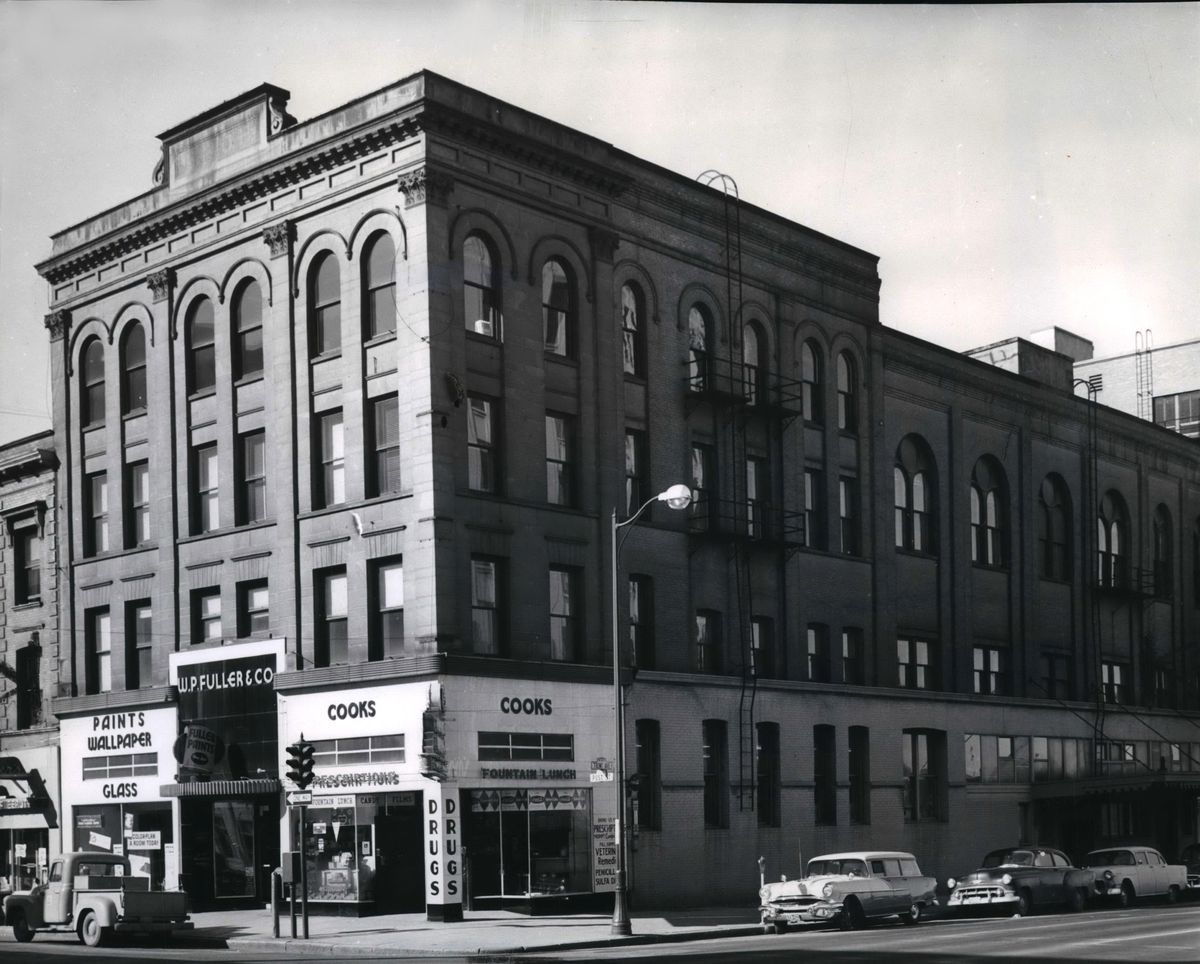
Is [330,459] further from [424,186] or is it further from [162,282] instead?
→ [162,282]

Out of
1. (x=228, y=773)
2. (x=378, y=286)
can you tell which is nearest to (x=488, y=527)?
(x=378, y=286)

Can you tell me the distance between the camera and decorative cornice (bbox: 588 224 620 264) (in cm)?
4012

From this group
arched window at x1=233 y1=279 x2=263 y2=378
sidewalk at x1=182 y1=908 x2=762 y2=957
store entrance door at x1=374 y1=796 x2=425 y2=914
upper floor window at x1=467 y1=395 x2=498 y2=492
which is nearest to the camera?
sidewalk at x1=182 y1=908 x2=762 y2=957

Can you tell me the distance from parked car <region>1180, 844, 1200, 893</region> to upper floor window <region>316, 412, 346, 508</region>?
1032 inches

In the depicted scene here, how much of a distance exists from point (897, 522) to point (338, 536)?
20.6 meters

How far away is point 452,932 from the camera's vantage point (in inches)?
1250

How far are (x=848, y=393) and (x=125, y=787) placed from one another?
937 inches

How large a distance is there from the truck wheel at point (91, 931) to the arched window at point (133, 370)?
16.2 meters

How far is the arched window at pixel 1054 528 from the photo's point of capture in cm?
5747

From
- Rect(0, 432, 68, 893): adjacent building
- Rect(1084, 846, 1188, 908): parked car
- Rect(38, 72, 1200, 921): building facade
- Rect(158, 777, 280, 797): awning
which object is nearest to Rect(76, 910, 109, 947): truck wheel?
Rect(38, 72, 1200, 921): building facade

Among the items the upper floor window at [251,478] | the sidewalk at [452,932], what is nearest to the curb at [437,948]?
the sidewalk at [452,932]

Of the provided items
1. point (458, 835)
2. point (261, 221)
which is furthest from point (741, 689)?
point (261, 221)

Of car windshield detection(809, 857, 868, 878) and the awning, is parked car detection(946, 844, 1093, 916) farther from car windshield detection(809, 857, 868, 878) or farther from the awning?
the awning

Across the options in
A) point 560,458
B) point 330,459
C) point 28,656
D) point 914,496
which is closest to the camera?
point 330,459
